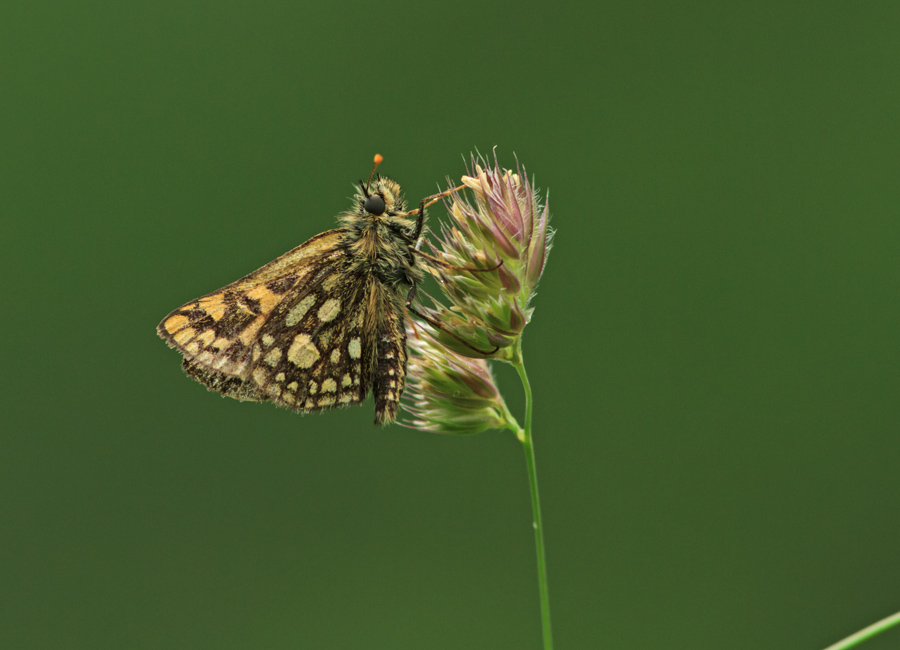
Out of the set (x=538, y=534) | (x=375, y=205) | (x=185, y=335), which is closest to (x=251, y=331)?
(x=185, y=335)

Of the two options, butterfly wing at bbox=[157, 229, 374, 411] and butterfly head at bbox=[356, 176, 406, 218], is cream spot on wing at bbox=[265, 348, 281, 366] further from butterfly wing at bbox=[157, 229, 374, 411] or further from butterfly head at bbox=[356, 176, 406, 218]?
butterfly head at bbox=[356, 176, 406, 218]

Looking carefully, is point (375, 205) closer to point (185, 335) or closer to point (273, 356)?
point (273, 356)

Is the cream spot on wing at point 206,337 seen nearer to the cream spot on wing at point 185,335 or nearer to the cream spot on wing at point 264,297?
the cream spot on wing at point 185,335

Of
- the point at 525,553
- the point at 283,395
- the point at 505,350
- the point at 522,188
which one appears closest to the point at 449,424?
the point at 505,350

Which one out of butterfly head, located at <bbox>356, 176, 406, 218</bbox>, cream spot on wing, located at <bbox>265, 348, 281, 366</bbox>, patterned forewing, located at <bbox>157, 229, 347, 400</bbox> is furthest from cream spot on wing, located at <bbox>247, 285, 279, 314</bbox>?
butterfly head, located at <bbox>356, 176, 406, 218</bbox>

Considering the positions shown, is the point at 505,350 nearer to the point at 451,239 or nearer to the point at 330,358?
the point at 451,239

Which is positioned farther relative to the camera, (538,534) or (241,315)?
(241,315)

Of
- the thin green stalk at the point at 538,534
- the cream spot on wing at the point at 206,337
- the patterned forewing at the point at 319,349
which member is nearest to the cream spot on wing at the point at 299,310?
the patterned forewing at the point at 319,349

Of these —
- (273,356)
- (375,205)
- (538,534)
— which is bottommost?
(538,534)
